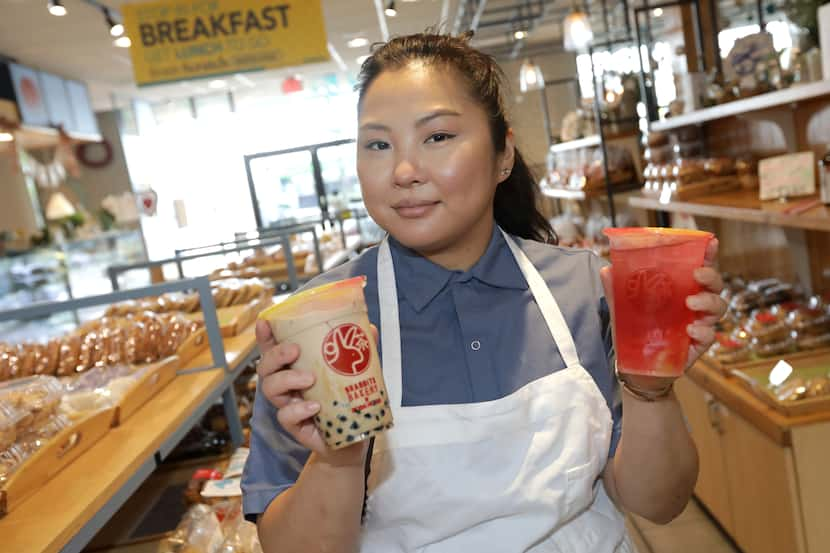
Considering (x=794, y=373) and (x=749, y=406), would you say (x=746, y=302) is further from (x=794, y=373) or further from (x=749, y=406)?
(x=749, y=406)

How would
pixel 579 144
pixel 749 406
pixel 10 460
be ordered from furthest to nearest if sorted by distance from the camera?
pixel 579 144
pixel 749 406
pixel 10 460

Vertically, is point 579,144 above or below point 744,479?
above

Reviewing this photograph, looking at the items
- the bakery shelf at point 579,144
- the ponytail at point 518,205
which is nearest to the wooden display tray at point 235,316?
the ponytail at point 518,205

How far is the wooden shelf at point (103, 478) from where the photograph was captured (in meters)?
1.38

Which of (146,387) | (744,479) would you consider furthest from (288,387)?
(744,479)

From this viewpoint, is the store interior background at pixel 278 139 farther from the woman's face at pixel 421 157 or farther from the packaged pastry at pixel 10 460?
the packaged pastry at pixel 10 460

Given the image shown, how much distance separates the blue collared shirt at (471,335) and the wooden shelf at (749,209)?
1.35m

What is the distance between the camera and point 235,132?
52.7ft

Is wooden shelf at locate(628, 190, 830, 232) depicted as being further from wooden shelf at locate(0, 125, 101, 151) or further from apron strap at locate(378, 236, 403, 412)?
wooden shelf at locate(0, 125, 101, 151)

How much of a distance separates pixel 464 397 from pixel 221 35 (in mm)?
5704

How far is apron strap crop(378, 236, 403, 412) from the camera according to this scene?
143 centimetres

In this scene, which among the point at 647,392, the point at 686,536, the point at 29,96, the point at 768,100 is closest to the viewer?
the point at 647,392

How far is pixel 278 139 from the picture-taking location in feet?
54.2

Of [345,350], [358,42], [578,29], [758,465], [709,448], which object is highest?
[358,42]
